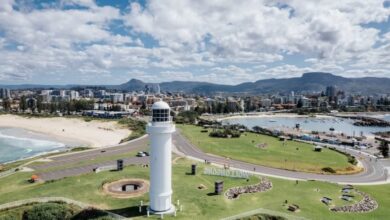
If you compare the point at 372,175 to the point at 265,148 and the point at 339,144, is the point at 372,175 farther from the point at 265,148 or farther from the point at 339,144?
the point at 339,144

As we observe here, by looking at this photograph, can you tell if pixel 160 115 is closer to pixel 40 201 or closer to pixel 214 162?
pixel 40 201

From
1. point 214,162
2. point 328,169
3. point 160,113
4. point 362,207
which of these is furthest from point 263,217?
point 328,169

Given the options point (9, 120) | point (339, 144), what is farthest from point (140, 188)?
point (9, 120)

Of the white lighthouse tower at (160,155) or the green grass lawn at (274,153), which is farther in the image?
the green grass lawn at (274,153)

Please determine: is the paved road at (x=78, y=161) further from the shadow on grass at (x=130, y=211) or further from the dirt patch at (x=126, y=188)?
the shadow on grass at (x=130, y=211)

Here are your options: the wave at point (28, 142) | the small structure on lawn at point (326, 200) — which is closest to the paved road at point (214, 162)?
the small structure on lawn at point (326, 200)

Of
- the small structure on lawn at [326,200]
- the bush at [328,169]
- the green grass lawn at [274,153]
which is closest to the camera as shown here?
the small structure on lawn at [326,200]
